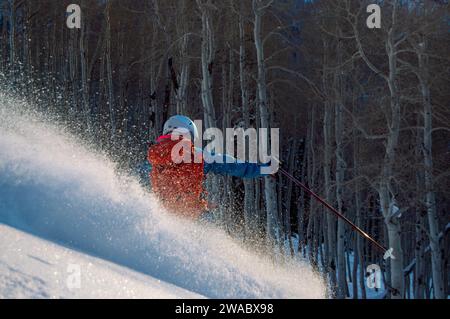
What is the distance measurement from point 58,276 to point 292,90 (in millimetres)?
23263

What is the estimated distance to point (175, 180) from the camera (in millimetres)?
5719

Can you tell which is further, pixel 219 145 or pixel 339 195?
pixel 339 195

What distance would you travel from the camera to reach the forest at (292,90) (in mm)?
13086

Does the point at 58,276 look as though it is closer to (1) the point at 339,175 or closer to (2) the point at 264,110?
(2) the point at 264,110

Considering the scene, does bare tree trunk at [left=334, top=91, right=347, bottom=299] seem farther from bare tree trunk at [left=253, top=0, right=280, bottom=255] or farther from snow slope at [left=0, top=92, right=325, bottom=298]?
snow slope at [left=0, top=92, right=325, bottom=298]

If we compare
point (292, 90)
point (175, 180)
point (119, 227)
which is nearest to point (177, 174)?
point (175, 180)

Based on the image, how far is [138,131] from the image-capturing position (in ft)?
87.7

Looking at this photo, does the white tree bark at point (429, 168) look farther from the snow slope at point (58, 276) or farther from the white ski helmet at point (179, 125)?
the snow slope at point (58, 276)

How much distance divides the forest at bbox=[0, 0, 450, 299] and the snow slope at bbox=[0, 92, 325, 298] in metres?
7.18

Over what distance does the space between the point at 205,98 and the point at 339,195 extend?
17.9ft

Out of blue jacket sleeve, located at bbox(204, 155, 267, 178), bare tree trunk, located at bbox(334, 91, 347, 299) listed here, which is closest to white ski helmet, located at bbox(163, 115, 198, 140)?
blue jacket sleeve, located at bbox(204, 155, 267, 178)

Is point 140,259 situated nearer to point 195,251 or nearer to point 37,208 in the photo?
point 195,251
